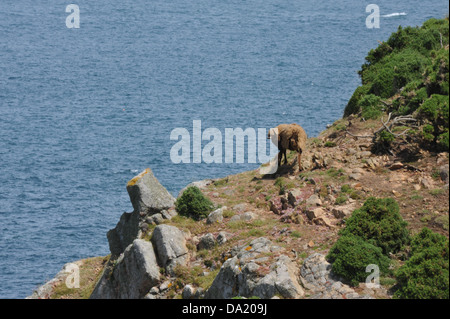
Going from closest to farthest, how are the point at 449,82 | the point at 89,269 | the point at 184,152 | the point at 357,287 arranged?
the point at 357,287 → the point at 449,82 → the point at 89,269 → the point at 184,152

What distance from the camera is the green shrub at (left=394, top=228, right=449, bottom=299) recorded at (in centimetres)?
2431

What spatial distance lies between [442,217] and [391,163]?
716 centimetres

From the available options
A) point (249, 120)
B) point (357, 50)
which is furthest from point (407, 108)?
point (357, 50)

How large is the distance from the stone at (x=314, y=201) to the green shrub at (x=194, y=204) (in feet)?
22.4

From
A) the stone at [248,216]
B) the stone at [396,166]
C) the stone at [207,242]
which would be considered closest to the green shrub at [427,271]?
the stone at [396,166]

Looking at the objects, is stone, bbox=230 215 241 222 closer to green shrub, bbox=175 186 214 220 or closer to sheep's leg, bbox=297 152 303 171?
green shrub, bbox=175 186 214 220

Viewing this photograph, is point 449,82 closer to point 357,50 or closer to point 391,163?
point 391,163

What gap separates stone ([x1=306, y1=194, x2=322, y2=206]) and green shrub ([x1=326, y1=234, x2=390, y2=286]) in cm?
536

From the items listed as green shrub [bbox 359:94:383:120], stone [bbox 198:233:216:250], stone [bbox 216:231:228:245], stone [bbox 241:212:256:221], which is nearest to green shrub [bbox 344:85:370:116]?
green shrub [bbox 359:94:383:120]

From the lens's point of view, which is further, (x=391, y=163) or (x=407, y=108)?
(x=407, y=108)

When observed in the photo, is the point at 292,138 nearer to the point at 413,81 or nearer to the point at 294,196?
the point at 294,196

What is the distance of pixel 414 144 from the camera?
1395 inches

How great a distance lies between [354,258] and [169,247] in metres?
11.4

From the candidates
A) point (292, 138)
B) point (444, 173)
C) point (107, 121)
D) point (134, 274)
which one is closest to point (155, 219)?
point (134, 274)
